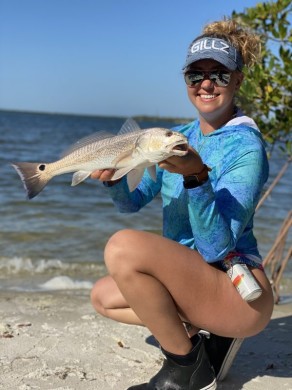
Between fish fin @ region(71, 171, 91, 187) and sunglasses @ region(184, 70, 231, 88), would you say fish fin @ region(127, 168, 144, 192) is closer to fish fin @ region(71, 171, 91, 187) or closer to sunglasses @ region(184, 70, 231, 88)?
fish fin @ region(71, 171, 91, 187)

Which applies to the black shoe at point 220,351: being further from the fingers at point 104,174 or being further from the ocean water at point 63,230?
the ocean water at point 63,230

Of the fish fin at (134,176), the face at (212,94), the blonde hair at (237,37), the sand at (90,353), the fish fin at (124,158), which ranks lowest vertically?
the sand at (90,353)

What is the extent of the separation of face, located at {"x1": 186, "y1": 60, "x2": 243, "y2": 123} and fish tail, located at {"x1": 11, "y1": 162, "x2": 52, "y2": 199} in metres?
0.98

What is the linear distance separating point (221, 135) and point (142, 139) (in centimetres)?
64

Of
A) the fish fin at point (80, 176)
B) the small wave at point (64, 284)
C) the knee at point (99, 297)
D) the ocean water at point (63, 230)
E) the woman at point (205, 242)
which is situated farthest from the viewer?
the ocean water at point (63, 230)

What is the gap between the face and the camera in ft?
9.93

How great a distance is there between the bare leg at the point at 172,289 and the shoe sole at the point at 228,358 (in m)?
0.24

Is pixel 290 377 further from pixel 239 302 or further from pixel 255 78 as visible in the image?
pixel 255 78

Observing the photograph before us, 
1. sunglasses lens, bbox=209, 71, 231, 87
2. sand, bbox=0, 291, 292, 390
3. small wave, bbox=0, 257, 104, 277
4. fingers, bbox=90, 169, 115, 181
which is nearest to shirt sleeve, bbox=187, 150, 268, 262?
sunglasses lens, bbox=209, 71, 231, 87

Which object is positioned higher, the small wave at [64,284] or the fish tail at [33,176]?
the fish tail at [33,176]

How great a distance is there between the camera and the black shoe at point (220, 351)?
317cm

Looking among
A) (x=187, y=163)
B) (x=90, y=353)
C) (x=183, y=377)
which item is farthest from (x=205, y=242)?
(x=90, y=353)

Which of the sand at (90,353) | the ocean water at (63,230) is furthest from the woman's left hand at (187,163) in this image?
the ocean water at (63,230)

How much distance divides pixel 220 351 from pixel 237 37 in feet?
6.22
